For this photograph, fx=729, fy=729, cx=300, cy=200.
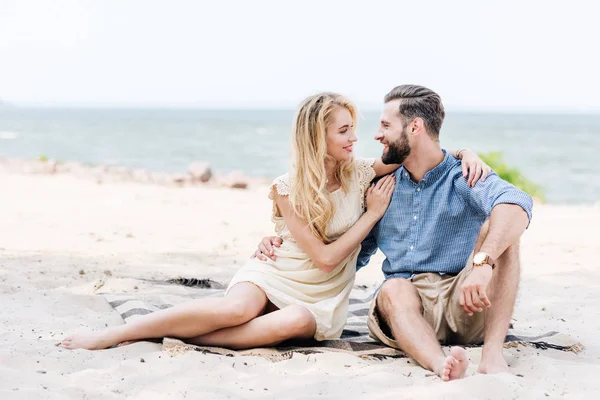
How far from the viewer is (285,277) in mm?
4059

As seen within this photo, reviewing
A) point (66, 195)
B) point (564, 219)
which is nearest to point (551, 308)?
point (564, 219)

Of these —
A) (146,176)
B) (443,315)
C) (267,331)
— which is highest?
(443,315)

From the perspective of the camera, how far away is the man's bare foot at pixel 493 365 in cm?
337

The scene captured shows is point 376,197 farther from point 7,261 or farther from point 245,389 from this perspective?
point 7,261

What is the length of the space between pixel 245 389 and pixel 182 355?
0.56 meters

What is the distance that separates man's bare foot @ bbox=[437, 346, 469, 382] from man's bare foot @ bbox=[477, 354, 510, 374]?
0.72 feet

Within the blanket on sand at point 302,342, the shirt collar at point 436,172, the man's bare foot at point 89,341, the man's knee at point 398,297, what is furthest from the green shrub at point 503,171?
the man's bare foot at point 89,341

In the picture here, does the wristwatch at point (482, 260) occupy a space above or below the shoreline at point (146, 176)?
above

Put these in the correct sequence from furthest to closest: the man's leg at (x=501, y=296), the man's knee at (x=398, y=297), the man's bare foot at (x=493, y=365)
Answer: the man's knee at (x=398, y=297) < the man's leg at (x=501, y=296) < the man's bare foot at (x=493, y=365)

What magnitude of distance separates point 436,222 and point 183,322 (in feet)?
4.77

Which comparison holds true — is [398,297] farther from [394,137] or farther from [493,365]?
[394,137]

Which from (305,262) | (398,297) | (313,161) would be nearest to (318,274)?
(305,262)

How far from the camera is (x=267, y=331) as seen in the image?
3.80m

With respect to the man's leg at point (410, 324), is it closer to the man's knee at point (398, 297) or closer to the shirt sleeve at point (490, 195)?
the man's knee at point (398, 297)
